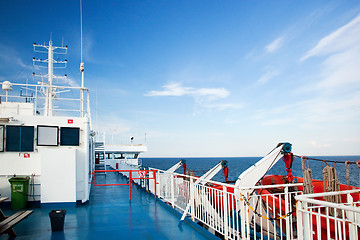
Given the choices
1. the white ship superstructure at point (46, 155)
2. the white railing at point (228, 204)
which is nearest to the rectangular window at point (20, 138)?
the white ship superstructure at point (46, 155)

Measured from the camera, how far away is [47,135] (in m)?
8.98

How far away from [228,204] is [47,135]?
6.36 m

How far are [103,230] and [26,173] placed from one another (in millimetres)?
4200

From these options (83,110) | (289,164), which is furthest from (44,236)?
(289,164)

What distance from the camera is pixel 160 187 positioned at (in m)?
9.70

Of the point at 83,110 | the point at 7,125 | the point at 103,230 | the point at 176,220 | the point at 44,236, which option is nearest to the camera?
the point at 44,236

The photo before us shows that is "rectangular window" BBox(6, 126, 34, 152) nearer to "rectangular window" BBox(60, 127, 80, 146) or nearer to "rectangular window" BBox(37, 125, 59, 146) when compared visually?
"rectangular window" BBox(37, 125, 59, 146)

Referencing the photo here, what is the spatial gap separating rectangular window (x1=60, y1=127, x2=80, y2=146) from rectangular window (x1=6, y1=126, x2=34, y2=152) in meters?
0.92

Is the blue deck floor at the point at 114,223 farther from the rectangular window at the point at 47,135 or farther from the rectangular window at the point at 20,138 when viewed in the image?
the rectangular window at the point at 47,135

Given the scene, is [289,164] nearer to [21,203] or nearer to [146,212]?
[146,212]

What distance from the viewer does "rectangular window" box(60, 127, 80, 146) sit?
9141mm

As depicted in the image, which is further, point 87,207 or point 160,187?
point 160,187

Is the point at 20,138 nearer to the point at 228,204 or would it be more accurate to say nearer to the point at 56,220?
the point at 56,220

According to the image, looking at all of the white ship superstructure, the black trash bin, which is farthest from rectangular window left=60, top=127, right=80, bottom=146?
the black trash bin
